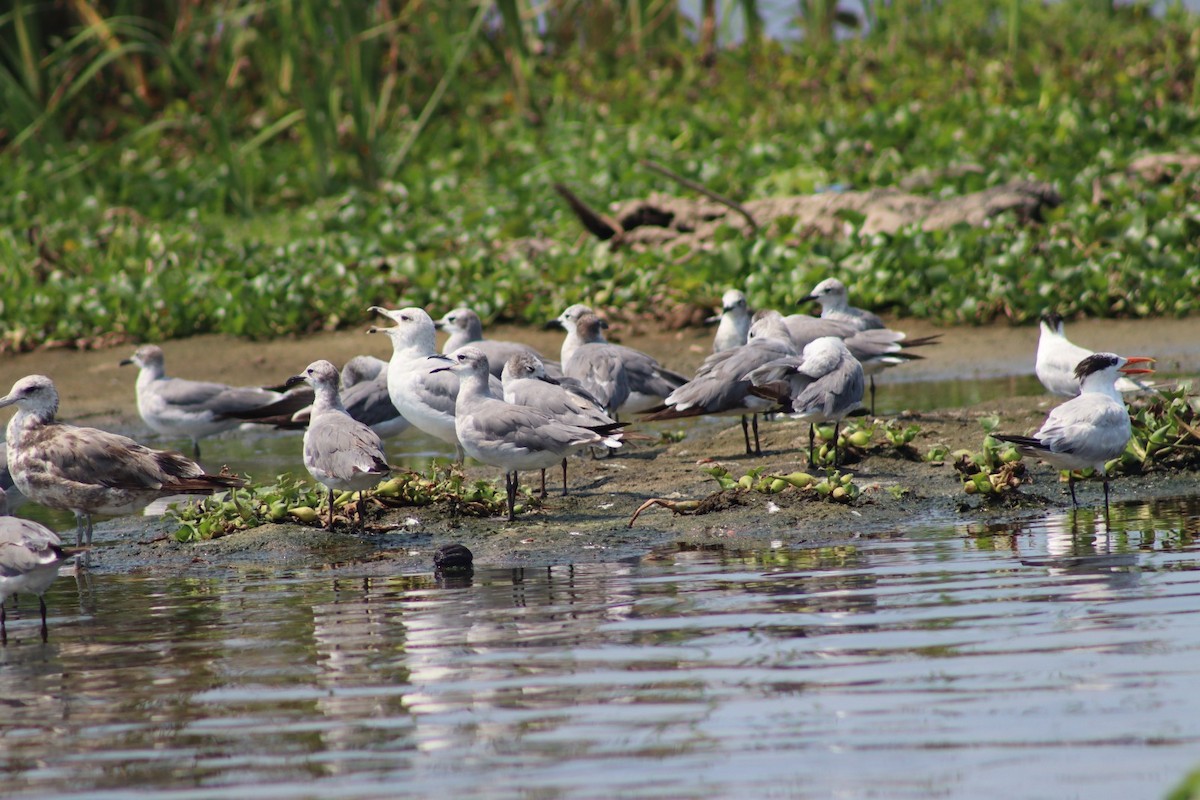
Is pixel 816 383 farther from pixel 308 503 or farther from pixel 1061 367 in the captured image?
pixel 308 503

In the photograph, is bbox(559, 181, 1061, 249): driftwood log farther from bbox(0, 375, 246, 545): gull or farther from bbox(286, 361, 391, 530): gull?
bbox(0, 375, 246, 545): gull

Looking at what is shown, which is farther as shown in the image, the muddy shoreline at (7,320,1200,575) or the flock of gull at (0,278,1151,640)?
the flock of gull at (0,278,1151,640)

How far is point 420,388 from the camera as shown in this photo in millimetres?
10039

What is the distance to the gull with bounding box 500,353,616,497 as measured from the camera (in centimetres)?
905

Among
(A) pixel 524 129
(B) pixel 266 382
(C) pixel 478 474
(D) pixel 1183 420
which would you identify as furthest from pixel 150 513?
(A) pixel 524 129

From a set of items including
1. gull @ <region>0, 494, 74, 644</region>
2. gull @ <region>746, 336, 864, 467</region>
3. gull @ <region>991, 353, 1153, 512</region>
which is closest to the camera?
gull @ <region>0, 494, 74, 644</region>

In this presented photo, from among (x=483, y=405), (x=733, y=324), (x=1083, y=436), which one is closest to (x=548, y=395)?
(x=483, y=405)

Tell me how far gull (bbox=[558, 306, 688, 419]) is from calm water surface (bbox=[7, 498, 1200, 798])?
3.33 meters

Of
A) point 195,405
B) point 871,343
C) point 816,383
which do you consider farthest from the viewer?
point 195,405

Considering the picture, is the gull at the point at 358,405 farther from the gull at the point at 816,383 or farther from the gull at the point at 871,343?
the gull at the point at 871,343

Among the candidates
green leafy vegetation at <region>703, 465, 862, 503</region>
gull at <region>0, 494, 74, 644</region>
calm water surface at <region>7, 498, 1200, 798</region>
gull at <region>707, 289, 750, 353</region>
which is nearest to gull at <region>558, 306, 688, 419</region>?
gull at <region>707, 289, 750, 353</region>

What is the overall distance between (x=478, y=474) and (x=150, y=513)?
2.09m

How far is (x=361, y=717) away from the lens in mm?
5000

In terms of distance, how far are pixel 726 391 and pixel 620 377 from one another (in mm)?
1110
